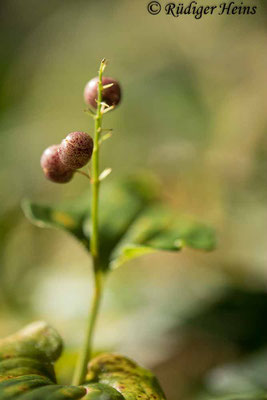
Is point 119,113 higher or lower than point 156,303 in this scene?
higher

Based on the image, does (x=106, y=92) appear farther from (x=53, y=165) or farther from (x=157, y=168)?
(x=157, y=168)

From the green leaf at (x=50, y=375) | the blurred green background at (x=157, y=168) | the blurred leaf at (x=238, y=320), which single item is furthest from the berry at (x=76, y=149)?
the blurred leaf at (x=238, y=320)

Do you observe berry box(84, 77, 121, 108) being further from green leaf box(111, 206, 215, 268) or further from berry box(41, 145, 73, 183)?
green leaf box(111, 206, 215, 268)

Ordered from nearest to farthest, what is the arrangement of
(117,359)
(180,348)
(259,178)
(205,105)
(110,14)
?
(117,359) < (180,348) < (259,178) < (205,105) < (110,14)

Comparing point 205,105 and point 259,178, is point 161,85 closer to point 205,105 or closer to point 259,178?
point 205,105

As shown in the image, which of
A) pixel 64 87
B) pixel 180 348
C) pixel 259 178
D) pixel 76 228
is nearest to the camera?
pixel 76 228

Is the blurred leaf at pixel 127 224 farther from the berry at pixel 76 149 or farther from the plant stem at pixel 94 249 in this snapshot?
the berry at pixel 76 149

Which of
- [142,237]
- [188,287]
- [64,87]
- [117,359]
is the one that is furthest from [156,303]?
[64,87]
